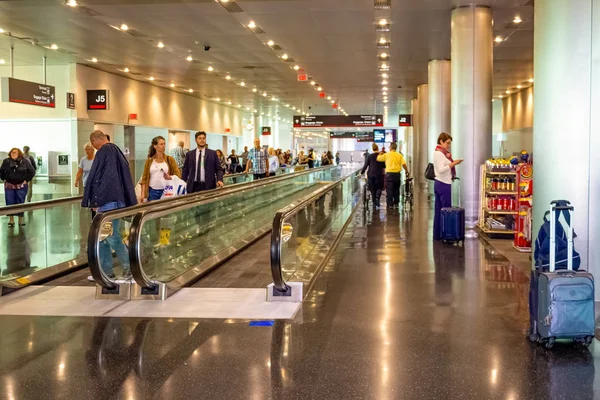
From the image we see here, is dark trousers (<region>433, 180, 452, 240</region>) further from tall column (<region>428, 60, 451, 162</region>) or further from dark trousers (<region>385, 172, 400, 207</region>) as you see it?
tall column (<region>428, 60, 451, 162</region>)

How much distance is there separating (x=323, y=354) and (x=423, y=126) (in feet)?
81.8

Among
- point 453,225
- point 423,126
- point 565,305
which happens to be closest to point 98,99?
point 423,126

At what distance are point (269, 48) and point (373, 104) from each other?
789 inches

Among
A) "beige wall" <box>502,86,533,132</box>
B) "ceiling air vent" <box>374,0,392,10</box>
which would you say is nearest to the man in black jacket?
"ceiling air vent" <box>374,0,392,10</box>

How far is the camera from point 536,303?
5160 millimetres

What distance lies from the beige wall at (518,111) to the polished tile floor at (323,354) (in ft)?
79.8

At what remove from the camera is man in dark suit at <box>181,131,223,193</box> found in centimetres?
1105

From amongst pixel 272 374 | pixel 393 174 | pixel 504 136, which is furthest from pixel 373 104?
pixel 272 374

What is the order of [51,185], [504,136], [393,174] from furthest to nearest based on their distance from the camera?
1. [504,136]
2. [51,185]
3. [393,174]

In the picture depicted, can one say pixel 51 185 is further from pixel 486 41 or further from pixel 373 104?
pixel 373 104

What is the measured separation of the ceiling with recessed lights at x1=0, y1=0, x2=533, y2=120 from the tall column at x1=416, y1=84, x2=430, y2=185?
92cm

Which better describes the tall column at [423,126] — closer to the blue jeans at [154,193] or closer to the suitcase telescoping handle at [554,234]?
the blue jeans at [154,193]

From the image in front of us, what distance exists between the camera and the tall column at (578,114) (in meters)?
6.43

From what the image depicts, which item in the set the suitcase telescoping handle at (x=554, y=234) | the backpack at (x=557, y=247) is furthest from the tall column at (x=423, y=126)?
the suitcase telescoping handle at (x=554, y=234)
